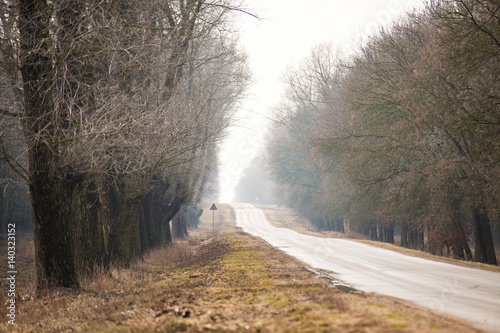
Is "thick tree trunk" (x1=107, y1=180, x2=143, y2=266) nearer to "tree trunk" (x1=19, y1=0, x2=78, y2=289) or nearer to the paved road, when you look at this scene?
"tree trunk" (x1=19, y1=0, x2=78, y2=289)

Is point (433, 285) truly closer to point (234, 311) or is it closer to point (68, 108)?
point (234, 311)

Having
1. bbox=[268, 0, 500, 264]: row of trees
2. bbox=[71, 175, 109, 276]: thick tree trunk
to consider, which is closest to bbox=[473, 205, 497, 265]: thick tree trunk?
bbox=[268, 0, 500, 264]: row of trees

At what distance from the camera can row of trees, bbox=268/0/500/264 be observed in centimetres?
1396

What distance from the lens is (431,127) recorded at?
64.9 ft

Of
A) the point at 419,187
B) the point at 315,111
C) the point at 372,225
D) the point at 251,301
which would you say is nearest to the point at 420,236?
the point at 372,225

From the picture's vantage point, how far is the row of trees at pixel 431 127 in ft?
45.8

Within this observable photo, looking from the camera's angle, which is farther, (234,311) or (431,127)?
(431,127)

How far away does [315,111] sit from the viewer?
47.8 meters

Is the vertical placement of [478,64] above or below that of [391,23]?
below

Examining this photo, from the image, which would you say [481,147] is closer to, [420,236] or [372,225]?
[420,236]

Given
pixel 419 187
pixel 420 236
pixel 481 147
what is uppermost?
pixel 481 147

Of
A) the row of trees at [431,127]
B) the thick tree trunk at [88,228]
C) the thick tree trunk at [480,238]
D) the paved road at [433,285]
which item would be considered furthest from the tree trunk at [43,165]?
the thick tree trunk at [480,238]

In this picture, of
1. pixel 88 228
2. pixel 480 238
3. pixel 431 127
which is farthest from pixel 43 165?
pixel 480 238

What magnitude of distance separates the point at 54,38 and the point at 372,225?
3324 cm
